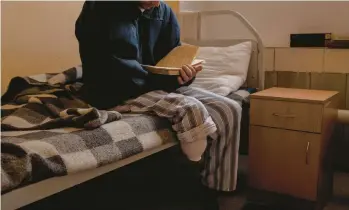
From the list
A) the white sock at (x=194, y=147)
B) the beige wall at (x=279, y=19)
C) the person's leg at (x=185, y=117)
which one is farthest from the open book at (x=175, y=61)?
the beige wall at (x=279, y=19)

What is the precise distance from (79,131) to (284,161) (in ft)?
2.80

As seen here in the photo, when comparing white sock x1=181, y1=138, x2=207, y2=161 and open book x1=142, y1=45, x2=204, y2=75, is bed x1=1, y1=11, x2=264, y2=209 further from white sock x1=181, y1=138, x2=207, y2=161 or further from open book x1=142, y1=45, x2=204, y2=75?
open book x1=142, y1=45, x2=204, y2=75

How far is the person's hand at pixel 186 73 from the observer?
54.6 inches

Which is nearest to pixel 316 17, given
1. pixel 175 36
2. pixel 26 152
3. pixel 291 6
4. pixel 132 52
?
pixel 291 6

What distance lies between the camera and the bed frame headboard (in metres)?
1.88

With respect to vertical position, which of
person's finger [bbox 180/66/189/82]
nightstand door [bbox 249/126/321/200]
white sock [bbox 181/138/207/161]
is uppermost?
person's finger [bbox 180/66/189/82]

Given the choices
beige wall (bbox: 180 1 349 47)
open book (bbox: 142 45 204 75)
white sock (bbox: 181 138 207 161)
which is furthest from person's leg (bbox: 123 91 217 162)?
beige wall (bbox: 180 1 349 47)

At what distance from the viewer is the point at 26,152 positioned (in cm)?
84

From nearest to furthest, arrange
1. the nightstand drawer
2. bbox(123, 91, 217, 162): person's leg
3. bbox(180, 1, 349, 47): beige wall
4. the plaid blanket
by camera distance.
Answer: the plaid blanket, bbox(123, 91, 217, 162): person's leg, the nightstand drawer, bbox(180, 1, 349, 47): beige wall

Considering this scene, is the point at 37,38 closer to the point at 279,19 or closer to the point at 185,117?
the point at 185,117

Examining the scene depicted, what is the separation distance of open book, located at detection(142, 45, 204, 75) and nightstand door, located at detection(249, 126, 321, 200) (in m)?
0.39

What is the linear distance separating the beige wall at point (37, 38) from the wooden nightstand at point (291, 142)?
2.95 feet

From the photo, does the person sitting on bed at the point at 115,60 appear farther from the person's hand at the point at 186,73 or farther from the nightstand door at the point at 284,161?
the nightstand door at the point at 284,161

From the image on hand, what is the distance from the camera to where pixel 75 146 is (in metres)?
0.95
